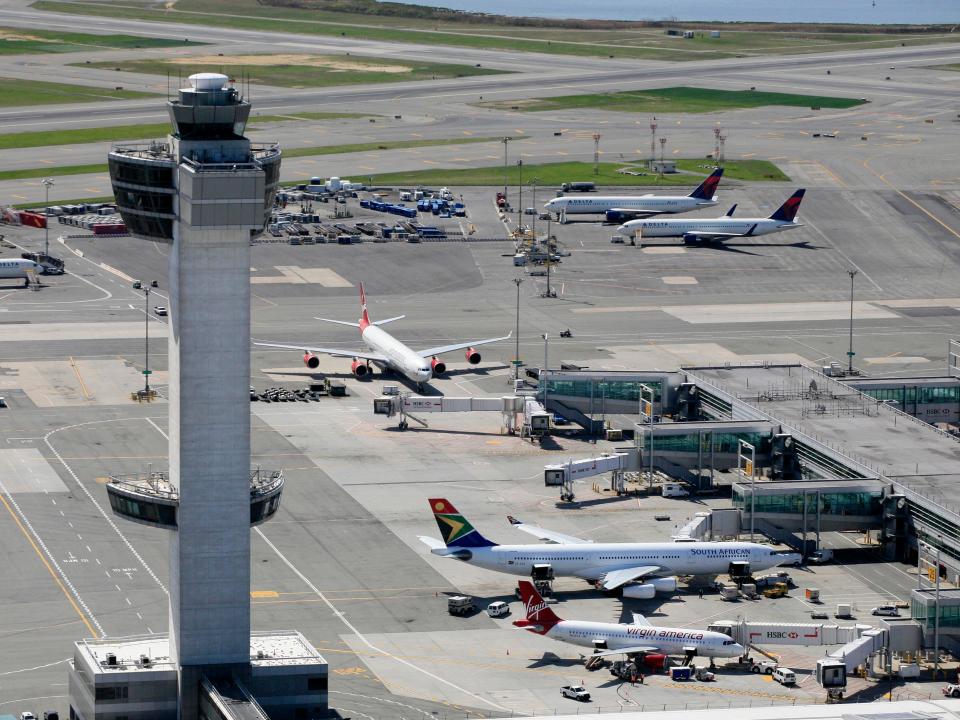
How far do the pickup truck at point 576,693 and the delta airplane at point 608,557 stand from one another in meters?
17.0

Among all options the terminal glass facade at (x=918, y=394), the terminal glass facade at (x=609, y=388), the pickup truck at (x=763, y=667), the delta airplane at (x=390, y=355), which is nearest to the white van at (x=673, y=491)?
the terminal glass facade at (x=609, y=388)

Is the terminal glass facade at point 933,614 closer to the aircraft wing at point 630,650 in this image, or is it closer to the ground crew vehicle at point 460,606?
the aircraft wing at point 630,650

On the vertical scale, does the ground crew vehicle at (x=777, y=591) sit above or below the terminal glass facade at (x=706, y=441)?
below

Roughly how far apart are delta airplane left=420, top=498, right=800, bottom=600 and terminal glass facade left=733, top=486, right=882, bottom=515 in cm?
875

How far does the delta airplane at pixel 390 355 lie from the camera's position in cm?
18162

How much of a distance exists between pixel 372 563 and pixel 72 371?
6594 cm

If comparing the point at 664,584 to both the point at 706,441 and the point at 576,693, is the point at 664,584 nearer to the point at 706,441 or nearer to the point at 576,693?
the point at 576,693

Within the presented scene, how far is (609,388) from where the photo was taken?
570 ft

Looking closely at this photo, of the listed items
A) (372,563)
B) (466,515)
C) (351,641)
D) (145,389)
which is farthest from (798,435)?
(145,389)

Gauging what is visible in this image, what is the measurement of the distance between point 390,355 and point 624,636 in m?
76.0

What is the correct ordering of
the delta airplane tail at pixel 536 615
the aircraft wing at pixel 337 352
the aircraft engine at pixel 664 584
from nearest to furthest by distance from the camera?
the delta airplane tail at pixel 536 615 < the aircraft engine at pixel 664 584 < the aircraft wing at pixel 337 352

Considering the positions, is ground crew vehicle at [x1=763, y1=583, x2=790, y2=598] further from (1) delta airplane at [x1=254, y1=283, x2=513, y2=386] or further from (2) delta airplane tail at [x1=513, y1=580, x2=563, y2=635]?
(1) delta airplane at [x1=254, y1=283, x2=513, y2=386]

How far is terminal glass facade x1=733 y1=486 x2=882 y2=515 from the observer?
138250mm

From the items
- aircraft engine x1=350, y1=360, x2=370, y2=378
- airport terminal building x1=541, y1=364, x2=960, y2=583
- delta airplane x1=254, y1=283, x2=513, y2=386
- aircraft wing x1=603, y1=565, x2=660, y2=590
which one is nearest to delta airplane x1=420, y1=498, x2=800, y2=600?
aircraft wing x1=603, y1=565, x2=660, y2=590
